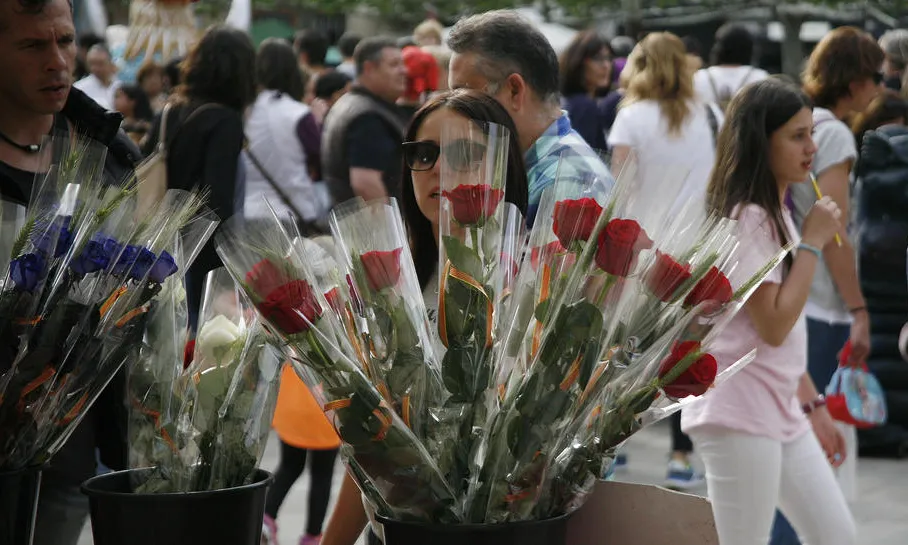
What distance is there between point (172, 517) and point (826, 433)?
2.70 meters

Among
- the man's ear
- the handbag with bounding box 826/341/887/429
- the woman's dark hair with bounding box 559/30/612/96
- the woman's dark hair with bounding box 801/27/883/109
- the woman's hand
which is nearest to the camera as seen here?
the man's ear

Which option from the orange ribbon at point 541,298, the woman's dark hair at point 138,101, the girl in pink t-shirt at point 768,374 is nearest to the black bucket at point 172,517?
the orange ribbon at point 541,298

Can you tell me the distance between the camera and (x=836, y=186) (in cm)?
526

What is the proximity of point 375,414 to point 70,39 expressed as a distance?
1459 mm

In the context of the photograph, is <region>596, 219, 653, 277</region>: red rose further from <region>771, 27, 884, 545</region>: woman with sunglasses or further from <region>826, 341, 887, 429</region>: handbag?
<region>826, 341, 887, 429</region>: handbag

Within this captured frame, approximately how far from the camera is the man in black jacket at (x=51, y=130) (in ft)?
8.57

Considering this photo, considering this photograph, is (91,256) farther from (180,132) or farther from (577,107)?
(577,107)

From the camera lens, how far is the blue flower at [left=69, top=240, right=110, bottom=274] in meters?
1.92

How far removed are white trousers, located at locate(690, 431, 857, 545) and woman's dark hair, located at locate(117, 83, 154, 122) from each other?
6697 millimetres

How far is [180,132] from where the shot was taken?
5.33 metres

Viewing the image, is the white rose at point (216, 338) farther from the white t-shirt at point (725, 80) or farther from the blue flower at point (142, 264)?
the white t-shirt at point (725, 80)

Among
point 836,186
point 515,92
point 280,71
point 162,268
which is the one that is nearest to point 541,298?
point 162,268

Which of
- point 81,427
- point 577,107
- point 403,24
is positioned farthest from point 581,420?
point 403,24

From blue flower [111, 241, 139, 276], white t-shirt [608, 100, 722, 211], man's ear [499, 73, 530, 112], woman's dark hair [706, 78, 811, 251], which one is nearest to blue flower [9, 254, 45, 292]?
blue flower [111, 241, 139, 276]
